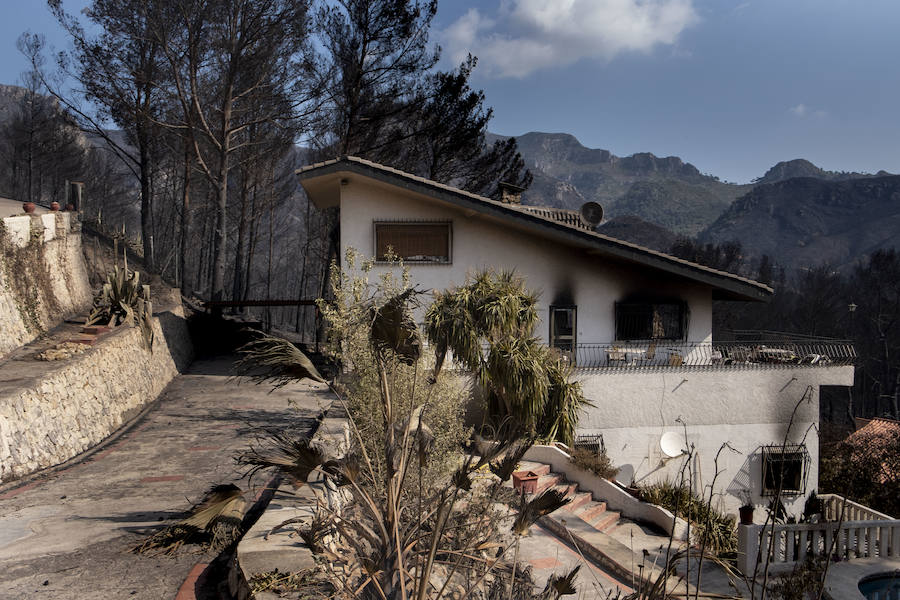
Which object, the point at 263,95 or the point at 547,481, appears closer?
the point at 547,481

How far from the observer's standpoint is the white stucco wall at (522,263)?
17.8 meters

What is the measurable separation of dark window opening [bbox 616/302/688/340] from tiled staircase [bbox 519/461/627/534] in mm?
5707

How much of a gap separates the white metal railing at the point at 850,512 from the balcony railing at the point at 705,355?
13.9 ft

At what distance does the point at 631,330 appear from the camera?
1842cm

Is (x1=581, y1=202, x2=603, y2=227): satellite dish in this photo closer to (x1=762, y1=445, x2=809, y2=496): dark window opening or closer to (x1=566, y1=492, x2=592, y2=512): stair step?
(x1=762, y1=445, x2=809, y2=496): dark window opening

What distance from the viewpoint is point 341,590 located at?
175 inches

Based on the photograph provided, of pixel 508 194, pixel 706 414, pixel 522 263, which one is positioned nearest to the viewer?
pixel 706 414

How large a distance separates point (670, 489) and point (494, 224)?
8634mm

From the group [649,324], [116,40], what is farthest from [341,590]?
[116,40]

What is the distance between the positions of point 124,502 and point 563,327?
1278cm

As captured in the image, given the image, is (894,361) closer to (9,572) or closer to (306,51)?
(306,51)

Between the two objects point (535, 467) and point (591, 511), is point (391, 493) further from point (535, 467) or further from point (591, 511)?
point (535, 467)

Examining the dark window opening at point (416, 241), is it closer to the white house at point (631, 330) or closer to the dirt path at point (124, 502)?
the white house at point (631, 330)

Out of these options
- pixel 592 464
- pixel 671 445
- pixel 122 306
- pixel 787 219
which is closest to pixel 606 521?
pixel 592 464
